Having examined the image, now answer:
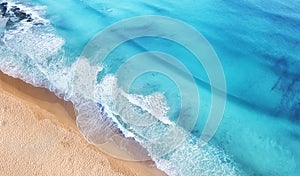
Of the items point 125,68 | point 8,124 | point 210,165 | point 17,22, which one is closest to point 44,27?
point 17,22

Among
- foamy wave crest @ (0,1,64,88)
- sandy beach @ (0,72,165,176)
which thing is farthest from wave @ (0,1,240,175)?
sandy beach @ (0,72,165,176)

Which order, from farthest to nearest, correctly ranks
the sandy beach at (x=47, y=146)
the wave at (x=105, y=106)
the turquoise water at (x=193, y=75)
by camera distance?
the turquoise water at (x=193, y=75) → the wave at (x=105, y=106) → the sandy beach at (x=47, y=146)

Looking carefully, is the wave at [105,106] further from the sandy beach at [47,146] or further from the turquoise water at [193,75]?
the sandy beach at [47,146]

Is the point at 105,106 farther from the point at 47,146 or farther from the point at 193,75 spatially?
the point at 193,75

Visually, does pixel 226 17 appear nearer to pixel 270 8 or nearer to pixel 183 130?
pixel 270 8

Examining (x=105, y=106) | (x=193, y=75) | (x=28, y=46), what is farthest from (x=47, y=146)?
(x=193, y=75)

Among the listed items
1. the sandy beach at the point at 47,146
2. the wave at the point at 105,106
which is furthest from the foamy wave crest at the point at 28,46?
the sandy beach at the point at 47,146
